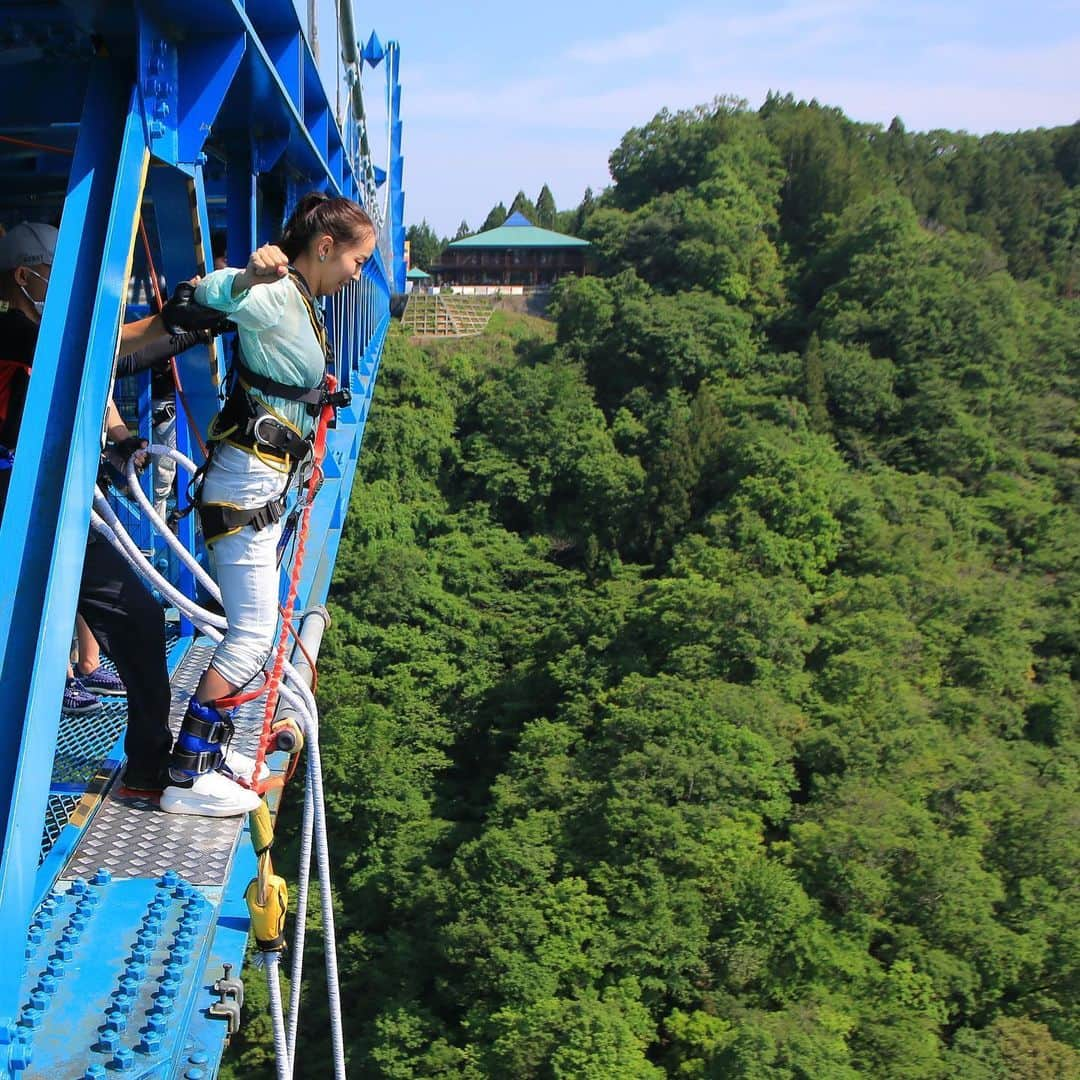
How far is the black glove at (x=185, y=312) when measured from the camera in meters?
2.65

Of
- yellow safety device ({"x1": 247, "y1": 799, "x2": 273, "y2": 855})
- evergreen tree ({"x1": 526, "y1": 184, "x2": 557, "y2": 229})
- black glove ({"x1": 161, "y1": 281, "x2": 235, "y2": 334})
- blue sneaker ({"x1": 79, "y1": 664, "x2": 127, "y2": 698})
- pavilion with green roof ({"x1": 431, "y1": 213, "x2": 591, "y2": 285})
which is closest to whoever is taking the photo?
black glove ({"x1": 161, "y1": 281, "x2": 235, "y2": 334})

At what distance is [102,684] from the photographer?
4.06m

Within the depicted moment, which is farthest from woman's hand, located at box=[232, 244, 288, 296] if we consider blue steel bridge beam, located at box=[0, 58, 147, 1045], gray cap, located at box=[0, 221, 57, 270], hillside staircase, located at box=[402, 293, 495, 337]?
hillside staircase, located at box=[402, 293, 495, 337]

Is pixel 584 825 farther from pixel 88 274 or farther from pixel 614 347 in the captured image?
pixel 614 347

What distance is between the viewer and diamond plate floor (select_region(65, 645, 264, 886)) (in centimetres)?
294

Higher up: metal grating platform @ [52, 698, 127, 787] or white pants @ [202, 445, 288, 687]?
white pants @ [202, 445, 288, 687]

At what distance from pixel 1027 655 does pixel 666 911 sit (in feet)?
36.7

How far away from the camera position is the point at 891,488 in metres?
29.5

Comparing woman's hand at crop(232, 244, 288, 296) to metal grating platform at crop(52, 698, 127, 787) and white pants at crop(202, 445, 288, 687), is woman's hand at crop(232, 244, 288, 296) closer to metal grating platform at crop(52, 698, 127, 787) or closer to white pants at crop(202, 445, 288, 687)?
white pants at crop(202, 445, 288, 687)

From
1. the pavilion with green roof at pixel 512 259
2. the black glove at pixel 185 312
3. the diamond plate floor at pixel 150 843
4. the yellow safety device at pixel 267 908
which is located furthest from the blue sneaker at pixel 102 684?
the pavilion with green roof at pixel 512 259

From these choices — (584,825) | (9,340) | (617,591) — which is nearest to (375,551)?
(617,591)

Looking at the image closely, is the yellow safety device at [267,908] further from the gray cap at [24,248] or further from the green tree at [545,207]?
the green tree at [545,207]

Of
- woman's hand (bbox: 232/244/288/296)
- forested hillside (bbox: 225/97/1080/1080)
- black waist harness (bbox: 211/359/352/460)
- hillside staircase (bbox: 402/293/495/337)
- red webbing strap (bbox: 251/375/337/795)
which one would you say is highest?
hillside staircase (bbox: 402/293/495/337)

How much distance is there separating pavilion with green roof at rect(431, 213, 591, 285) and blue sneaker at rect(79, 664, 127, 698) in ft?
143
